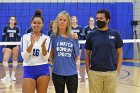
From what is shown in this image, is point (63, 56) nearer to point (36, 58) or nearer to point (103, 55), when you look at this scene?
point (36, 58)

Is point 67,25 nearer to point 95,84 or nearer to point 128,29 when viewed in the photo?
point 95,84

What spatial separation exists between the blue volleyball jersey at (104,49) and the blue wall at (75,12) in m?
10.8

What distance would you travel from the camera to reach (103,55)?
5332 millimetres

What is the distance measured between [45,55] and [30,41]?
31cm

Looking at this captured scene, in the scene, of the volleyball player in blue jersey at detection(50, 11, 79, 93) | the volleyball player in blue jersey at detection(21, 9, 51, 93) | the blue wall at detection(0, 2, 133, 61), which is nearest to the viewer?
the volleyball player in blue jersey at detection(21, 9, 51, 93)

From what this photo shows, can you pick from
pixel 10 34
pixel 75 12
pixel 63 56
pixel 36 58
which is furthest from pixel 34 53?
pixel 75 12

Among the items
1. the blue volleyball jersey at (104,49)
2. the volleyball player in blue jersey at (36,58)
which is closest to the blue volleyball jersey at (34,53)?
the volleyball player in blue jersey at (36,58)

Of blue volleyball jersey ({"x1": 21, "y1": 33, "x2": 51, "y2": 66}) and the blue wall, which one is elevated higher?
the blue wall

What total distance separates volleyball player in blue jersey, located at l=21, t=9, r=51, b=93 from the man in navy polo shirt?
688 millimetres

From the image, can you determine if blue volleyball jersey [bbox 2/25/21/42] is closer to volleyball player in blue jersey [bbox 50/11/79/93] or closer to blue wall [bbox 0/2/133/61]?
blue wall [bbox 0/2/133/61]

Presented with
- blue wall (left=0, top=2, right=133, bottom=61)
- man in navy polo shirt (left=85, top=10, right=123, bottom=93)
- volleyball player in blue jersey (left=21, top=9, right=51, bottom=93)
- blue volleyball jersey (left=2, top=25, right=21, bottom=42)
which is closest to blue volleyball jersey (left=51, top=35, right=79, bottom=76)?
volleyball player in blue jersey (left=21, top=9, right=51, bottom=93)

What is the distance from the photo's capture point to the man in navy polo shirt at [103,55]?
17.5ft

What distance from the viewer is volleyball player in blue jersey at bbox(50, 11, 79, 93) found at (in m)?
5.53

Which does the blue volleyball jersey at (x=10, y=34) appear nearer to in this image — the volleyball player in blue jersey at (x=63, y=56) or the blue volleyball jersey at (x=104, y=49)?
the volleyball player in blue jersey at (x=63, y=56)
